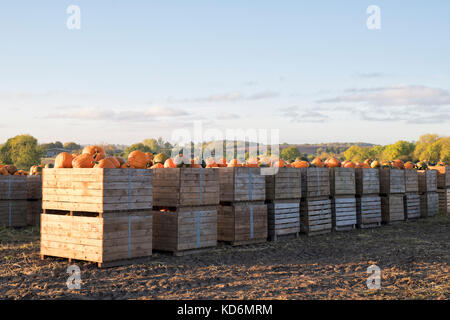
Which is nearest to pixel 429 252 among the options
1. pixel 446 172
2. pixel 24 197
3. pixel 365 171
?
pixel 365 171

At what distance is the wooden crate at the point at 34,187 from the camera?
16594mm

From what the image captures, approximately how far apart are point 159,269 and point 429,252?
6.60 meters

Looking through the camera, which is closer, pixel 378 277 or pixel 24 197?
pixel 378 277

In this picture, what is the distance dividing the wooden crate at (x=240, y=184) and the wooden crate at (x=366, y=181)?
502 cm

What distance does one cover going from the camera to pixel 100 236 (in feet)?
29.8

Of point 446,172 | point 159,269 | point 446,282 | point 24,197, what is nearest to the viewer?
point 446,282

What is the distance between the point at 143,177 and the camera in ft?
32.2

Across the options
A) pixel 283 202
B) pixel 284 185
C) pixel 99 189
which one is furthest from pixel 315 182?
pixel 99 189

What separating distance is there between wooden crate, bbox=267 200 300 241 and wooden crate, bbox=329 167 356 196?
6.67 feet

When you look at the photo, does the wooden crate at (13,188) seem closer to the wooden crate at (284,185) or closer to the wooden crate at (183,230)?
the wooden crate at (183,230)

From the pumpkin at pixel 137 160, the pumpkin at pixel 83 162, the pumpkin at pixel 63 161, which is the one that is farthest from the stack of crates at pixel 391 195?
the pumpkin at pixel 63 161
